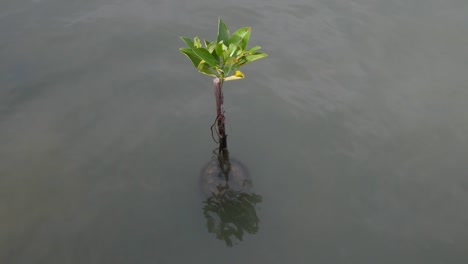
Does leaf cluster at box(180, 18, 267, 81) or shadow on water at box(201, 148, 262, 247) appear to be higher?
leaf cluster at box(180, 18, 267, 81)

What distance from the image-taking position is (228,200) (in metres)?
3.71

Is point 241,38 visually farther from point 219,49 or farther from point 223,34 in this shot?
point 219,49

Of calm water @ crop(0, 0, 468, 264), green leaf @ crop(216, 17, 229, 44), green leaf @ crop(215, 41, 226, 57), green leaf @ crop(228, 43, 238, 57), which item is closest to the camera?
green leaf @ crop(215, 41, 226, 57)

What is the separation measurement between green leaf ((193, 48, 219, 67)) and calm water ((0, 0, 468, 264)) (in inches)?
48.7

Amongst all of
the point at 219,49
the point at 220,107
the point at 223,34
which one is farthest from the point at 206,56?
the point at 220,107

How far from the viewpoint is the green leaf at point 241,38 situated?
3098mm

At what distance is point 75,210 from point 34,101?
1.40 meters

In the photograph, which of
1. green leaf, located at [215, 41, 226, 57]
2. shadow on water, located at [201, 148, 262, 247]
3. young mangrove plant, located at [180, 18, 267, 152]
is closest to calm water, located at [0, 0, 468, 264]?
shadow on water, located at [201, 148, 262, 247]

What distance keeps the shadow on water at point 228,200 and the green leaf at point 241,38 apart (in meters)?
0.93

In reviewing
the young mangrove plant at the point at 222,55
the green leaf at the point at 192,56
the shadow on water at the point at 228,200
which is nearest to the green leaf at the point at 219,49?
the young mangrove plant at the point at 222,55

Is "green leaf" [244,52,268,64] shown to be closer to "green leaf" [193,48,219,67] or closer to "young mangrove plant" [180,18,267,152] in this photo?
"young mangrove plant" [180,18,267,152]

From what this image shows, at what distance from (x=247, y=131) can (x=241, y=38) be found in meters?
1.28

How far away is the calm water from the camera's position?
351 cm

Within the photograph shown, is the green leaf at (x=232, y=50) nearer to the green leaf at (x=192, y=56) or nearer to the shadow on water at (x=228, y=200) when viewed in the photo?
the green leaf at (x=192, y=56)
